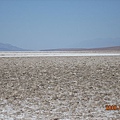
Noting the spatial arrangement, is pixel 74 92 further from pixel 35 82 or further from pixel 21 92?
pixel 35 82

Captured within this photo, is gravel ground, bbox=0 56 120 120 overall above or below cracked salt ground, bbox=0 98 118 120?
above

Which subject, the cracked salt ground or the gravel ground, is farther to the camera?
the gravel ground

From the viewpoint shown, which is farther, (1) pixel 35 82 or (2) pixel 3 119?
(1) pixel 35 82

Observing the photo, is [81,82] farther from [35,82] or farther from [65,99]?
[65,99]

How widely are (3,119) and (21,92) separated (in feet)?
11.1

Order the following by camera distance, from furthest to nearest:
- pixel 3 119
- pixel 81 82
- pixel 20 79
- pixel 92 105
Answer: pixel 20 79 < pixel 81 82 < pixel 92 105 < pixel 3 119

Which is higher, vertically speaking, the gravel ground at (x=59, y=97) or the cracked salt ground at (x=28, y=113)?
the gravel ground at (x=59, y=97)

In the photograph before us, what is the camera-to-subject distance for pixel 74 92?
10180mm

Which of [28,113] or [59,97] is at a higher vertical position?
[59,97]

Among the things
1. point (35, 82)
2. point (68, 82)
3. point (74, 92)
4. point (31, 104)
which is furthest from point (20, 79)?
point (31, 104)

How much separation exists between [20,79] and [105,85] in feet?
14.4

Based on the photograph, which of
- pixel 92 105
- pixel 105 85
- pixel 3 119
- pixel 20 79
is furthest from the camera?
pixel 20 79

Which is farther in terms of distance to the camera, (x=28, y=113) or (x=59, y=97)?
(x=59, y=97)

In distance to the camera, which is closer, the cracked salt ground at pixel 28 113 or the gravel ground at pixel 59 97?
the cracked salt ground at pixel 28 113
